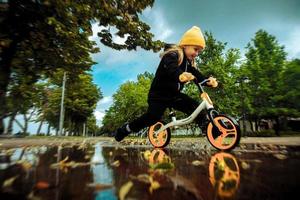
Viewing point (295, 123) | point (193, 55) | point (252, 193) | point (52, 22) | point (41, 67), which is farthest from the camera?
point (295, 123)

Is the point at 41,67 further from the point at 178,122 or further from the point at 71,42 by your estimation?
the point at 178,122

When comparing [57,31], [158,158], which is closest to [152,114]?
[158,158]

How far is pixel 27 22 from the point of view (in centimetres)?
715

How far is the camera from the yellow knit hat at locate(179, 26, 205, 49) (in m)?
4.88

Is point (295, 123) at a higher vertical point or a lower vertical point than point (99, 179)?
higher

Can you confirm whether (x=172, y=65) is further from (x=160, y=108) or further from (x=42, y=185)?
(x=42, y=185)

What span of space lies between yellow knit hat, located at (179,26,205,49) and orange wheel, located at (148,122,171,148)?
193 centimetres

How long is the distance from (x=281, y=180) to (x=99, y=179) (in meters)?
1.43

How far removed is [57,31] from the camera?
261 inches

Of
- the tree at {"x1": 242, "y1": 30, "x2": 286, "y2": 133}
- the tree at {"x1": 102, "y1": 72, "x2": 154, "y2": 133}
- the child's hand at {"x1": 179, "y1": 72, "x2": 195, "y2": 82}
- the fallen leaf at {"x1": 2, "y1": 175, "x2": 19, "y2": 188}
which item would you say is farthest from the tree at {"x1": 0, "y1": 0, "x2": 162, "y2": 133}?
the tree at {"x1": 102, "y1": 72, "x2": 154, "y2": 133}

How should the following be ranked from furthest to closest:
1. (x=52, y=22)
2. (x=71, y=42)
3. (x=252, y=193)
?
(x=71, y=42) → (x=52, y=22) → (x=252, y=193)

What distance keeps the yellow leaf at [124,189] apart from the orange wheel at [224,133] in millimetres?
2778

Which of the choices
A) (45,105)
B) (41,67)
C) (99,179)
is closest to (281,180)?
(99,179)

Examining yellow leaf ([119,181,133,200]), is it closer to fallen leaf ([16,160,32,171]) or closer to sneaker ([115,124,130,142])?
fallen leaf ([16,160,32,171])
